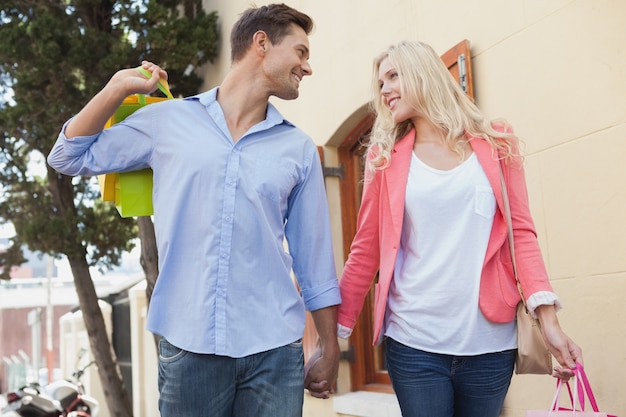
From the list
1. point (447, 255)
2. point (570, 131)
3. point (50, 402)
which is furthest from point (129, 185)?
point (50, 402)

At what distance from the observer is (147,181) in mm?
2549

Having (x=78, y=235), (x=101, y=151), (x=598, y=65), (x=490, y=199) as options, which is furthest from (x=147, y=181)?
(x=78, y=235)

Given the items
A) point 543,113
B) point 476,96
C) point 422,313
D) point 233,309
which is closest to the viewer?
point 233,309

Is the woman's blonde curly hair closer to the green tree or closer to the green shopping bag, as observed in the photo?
the green shopping bag

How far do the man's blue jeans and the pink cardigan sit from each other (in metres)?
0.43

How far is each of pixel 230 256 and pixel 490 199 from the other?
81 centimetres

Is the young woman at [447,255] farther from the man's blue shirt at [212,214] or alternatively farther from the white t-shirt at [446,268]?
the man's blue shirt at [212,214]

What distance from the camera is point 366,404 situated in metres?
5.67

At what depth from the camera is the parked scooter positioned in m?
9.29

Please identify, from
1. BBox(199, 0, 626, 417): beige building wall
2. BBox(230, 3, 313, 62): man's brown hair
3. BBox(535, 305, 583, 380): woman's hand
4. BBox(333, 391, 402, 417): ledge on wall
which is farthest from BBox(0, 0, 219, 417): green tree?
BBox(535, 305, 583, 380): woman's hand

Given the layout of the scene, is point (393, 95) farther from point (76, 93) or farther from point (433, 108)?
point (76, 93)

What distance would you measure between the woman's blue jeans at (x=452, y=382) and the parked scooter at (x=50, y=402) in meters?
7.62

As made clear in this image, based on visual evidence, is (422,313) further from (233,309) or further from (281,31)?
(281,31)

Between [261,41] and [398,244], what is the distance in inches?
29.8
